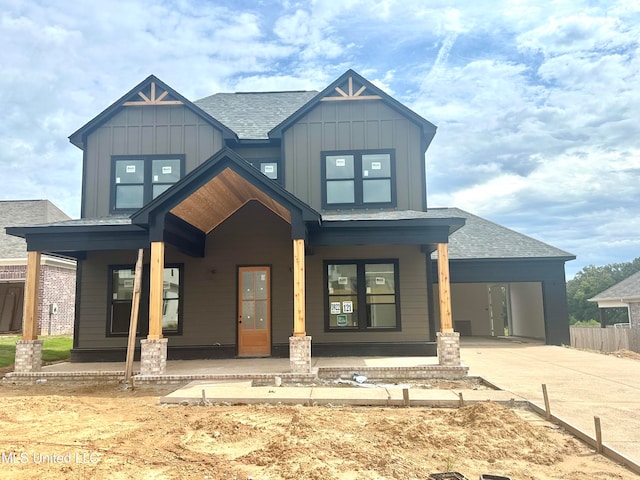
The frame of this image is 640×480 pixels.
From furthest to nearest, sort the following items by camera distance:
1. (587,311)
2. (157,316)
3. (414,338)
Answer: (587,311)
(414,338)
(157,316)

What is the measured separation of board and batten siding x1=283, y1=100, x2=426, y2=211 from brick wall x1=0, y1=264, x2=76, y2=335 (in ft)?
47.9

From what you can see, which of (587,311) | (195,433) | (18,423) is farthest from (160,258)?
(587,311)

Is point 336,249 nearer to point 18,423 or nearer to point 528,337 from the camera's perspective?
point 18,423

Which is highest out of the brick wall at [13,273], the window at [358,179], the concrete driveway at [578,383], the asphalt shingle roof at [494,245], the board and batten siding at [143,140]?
the board and batten siding at [143,140]

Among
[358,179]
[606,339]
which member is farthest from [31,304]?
[606,339]

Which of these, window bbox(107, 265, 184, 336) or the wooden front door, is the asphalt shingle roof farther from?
window bbox(107, 265, 184, 336)

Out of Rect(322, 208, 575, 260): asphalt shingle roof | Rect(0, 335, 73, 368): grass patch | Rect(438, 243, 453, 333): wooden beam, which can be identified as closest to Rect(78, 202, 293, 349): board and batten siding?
Rect(0, 335, 73, 368): grass patch

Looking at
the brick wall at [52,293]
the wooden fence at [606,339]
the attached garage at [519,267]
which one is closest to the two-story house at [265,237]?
the attached garage at [519,267]

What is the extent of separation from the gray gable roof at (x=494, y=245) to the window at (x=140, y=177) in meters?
8.87

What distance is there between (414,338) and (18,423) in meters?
9.01

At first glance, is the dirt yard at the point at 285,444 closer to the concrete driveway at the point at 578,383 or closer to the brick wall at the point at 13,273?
the concrete driveway at the point at 578,383

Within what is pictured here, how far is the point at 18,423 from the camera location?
6371 mm

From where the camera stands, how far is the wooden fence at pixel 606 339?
53.4 ft

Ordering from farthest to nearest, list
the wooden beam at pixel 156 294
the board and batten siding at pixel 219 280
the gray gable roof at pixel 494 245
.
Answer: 1. the gray gable roof at pixel 494 245
2. the board and batten siding at pixel 219 280
3. the wooden beam at pixel 156 294
